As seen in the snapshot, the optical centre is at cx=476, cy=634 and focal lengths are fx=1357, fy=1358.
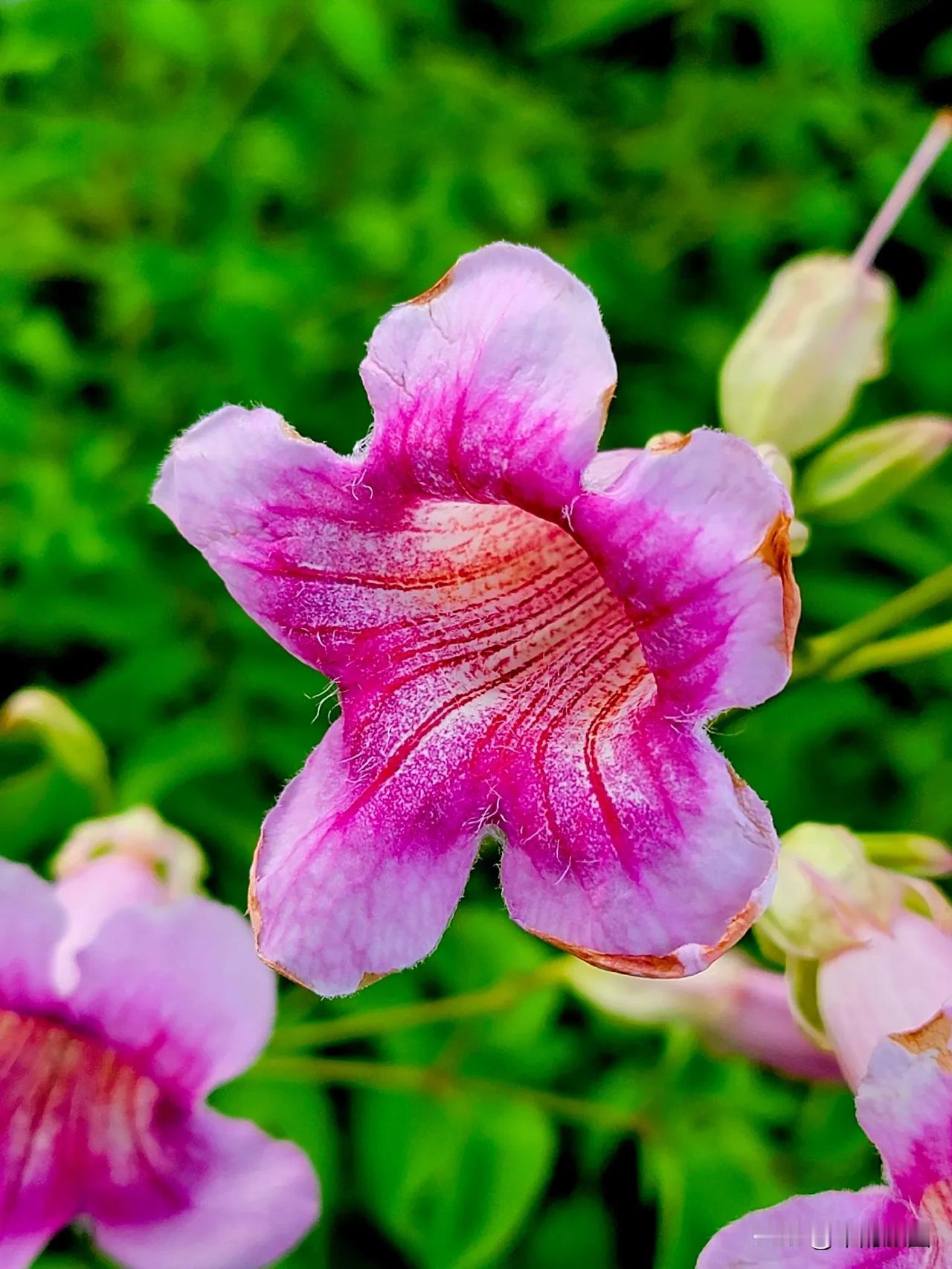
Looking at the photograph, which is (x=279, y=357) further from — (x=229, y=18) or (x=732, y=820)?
(x=732, y=820)

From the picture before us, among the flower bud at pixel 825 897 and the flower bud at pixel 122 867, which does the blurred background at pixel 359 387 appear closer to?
the flower bud at pixel 122 867

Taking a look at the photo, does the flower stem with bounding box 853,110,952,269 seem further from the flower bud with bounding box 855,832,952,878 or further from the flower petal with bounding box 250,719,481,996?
the flower petal with bounding box 250,719,481,996

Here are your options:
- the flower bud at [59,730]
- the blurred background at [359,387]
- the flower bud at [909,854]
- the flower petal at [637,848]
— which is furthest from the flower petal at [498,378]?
the blurred background at [359,387]

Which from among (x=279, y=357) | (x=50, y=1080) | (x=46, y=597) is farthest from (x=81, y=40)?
(x=50, y=1080)

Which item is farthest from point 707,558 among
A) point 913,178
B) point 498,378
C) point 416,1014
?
point 416,1014

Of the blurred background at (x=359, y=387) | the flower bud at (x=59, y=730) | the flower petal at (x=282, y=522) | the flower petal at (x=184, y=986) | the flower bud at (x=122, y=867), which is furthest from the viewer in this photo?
the blurred background at (x=359, y=387)

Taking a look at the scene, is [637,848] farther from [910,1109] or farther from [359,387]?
[359,387]
